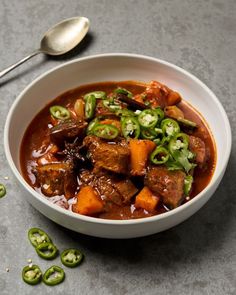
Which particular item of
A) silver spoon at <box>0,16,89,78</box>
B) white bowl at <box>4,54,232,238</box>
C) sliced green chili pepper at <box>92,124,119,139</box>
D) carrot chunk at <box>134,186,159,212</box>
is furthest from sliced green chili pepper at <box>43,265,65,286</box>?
silver spoon at <box>0,16,89,78</box>

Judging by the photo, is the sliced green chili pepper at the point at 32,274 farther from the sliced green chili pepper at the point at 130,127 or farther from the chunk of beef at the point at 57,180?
the sliced green chili pepper at the point at 130,127

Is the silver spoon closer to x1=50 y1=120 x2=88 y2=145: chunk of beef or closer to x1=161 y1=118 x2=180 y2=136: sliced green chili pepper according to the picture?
x1=50 y1=120 x2=88 y2=145: chunk of beef

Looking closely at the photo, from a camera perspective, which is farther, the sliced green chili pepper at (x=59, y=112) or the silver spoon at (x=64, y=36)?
the silver spoon at (x=64, y=36)

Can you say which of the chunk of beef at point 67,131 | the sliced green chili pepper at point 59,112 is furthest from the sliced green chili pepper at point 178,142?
the sliced green chili pepper at point 59,112

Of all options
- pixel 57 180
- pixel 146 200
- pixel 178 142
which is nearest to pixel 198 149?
pixel 178 142

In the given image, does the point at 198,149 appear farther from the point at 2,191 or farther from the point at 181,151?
the point at 2,191

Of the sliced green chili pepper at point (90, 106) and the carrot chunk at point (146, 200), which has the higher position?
the sliced green chili pepper at point (90, 106)

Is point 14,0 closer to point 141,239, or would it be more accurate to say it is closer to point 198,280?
point 141,239

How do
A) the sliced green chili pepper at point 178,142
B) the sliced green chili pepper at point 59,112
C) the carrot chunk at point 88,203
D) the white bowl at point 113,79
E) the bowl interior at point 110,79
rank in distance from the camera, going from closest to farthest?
the white bowl at point 113,79 → the carrot chunk at point 88,203 → the sliced green chili pepper at point 178,142 → the bowl interior at point 110,79 → the sliced green chili pepper at point 59,112
